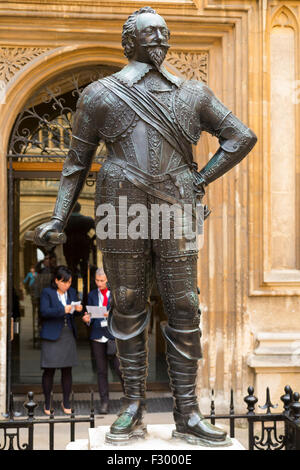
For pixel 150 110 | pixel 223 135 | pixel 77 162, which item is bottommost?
pixel 77 162

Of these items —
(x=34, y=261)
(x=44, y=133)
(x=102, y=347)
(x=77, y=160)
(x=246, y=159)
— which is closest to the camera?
(x=77, y=160)

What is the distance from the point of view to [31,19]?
7648 mm

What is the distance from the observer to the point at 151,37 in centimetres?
377

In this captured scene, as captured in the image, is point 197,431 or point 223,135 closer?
point 197,431

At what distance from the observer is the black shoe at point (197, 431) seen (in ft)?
12.1

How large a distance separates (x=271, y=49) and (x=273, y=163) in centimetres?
122

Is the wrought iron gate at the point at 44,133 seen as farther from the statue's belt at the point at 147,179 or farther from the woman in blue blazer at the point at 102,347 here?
the statue's belt at the point at 147,179

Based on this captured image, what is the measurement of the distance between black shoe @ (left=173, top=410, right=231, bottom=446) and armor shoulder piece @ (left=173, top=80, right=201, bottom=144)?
142 centimetres

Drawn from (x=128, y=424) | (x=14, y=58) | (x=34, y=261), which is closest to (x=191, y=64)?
(x=14, y=58)

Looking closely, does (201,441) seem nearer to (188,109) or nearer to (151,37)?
(188,109)

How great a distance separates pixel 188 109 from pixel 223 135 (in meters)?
0.25

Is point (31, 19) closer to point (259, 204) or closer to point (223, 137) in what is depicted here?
point (259, 204)

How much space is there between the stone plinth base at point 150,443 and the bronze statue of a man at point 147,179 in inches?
1.8

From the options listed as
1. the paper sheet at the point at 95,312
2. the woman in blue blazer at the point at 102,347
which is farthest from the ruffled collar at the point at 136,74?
the paper sheet at the point at 95,312
